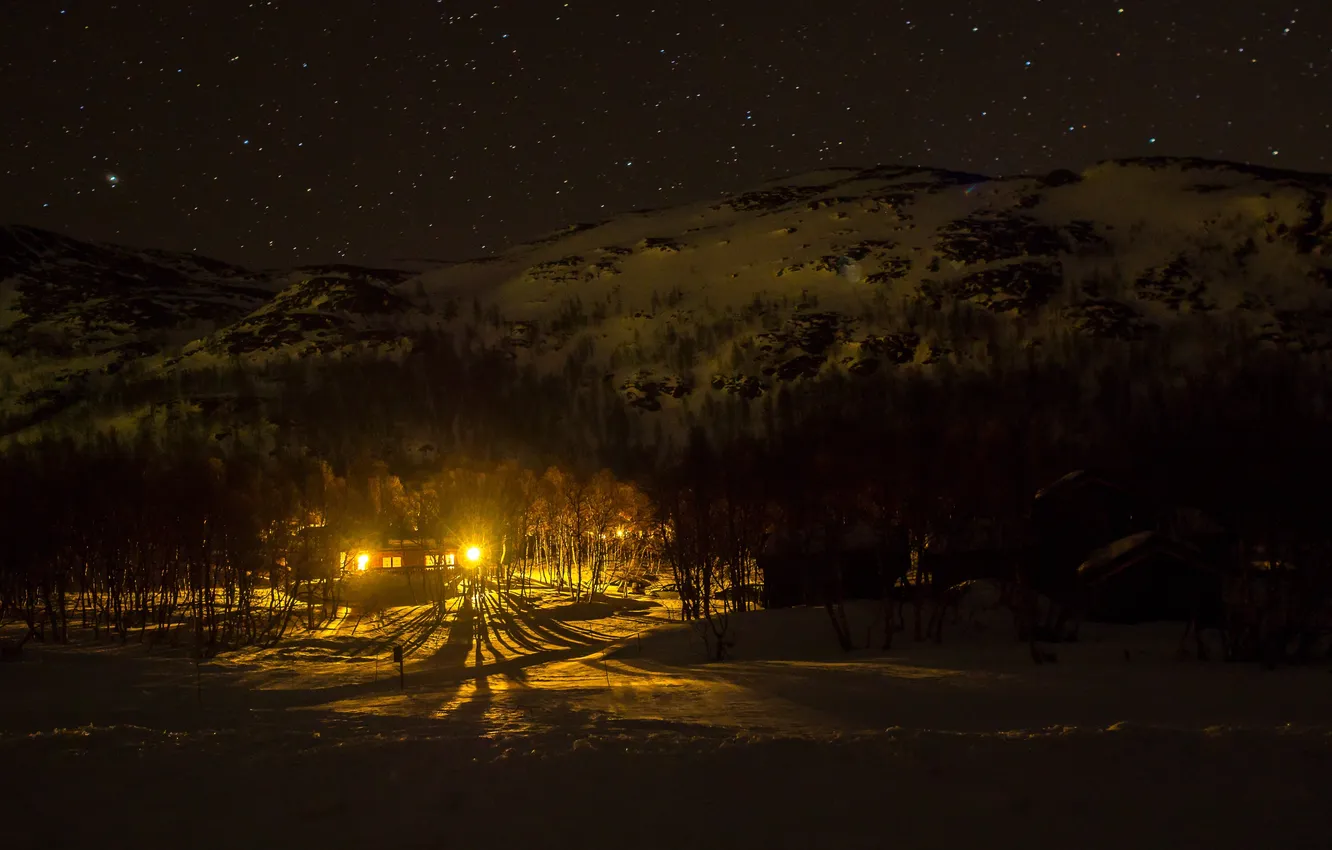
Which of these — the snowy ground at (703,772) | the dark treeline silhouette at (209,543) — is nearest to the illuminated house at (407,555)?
the dark treeline silhouette at (209,543)

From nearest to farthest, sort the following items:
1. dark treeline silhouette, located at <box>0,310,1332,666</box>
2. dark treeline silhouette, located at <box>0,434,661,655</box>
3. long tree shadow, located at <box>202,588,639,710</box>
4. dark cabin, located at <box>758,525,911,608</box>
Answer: long tree shadow, located at <box>202,588,639,710</box> < dark treeline silhouette, located at <box>0,310,1332,666</box> < dark cabin, located at <box>758,525,911,608</box> < dark treeline silhouette, located at <box>0,434,661,655</box>

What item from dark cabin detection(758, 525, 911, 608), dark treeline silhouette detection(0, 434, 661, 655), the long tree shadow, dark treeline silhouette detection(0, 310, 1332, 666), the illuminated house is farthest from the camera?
the illuminated house

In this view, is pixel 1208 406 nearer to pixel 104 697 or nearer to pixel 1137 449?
pixel 1137 449

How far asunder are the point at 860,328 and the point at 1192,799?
19552 centimetres

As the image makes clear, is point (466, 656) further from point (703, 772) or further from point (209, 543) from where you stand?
point (703, 772)

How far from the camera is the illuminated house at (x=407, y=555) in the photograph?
82.8 m

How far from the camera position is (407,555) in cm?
8725

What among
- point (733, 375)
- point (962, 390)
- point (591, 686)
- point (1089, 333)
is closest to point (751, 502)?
point (591, 686)

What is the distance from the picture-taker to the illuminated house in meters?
82.8

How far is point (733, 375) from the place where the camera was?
188375mm

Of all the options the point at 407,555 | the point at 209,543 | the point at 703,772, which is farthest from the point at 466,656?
the point at 407,555

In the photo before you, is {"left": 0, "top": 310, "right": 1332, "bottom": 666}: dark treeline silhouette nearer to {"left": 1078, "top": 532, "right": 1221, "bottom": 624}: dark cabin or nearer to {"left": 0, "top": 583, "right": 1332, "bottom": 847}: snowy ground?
{"left": 1078, "top": 532, "right": 1221, "bottom": 624}: dark cabin

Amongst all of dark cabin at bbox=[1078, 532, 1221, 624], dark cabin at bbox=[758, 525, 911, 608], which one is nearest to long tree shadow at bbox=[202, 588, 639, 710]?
A: dark cabin at bbox=[758, 525, 911, 608]

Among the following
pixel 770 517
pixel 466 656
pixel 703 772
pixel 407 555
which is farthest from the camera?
pixel 407 555
